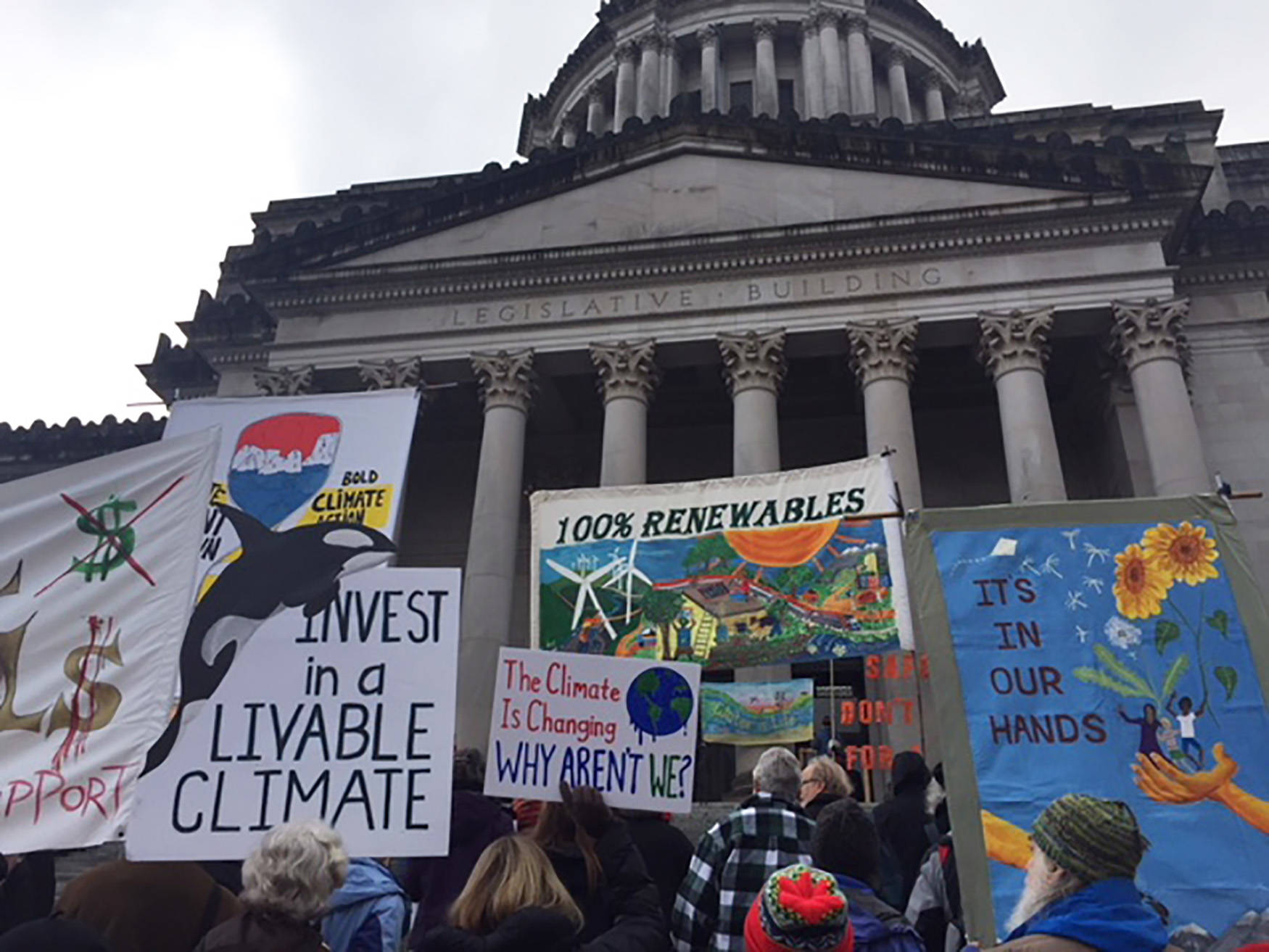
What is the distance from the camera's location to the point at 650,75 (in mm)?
40594

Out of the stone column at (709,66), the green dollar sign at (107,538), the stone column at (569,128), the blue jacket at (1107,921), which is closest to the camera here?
the blue jacket at (1107,921)

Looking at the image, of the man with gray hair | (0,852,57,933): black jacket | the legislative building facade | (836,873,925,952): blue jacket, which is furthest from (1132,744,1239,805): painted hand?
the legislative building facade

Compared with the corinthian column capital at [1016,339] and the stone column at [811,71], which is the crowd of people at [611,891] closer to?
the corinthian column capital at [1016,339]

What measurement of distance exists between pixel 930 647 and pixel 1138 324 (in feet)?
50.3

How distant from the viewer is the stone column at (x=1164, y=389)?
1762 cm

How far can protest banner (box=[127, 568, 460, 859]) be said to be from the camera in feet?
17.3

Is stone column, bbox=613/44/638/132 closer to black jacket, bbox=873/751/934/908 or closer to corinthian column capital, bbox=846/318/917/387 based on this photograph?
corinthian column capital, bbox=846/318/917/387

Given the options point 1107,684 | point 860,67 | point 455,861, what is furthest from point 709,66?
point 455,861

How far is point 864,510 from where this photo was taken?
12.1 meters

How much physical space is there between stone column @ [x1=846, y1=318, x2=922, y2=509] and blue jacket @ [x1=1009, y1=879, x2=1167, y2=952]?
1559cm

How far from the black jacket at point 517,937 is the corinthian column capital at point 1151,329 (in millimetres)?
18662

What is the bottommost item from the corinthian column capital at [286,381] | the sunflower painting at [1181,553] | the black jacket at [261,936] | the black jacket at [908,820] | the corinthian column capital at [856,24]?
the black jacket at [261,936]

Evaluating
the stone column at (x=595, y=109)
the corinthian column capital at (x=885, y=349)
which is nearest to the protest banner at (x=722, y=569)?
the corinthian column capital at (x=885, y=349)

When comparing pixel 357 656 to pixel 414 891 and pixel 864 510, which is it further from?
pixel 864 510
